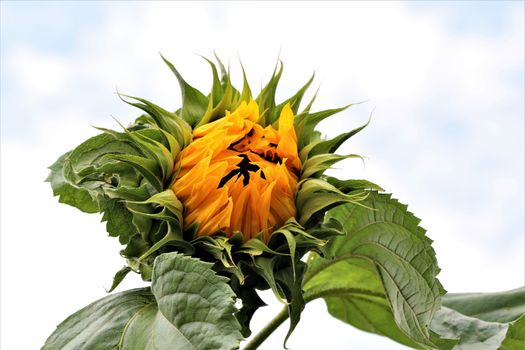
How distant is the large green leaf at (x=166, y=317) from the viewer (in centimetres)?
307

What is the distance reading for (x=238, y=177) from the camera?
334 cm

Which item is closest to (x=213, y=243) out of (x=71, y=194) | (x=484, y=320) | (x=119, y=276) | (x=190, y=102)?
(x=119, y=276)

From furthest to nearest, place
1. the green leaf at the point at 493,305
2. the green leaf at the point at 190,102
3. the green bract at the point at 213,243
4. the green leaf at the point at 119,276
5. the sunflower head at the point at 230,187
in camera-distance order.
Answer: the green leaf at the point at 493,305 < the green leaf at the point at 190,102 < the green leaf at the point at 119,276 < the sunflower head at the point at 230,187 < the green bract at the point at 213,243

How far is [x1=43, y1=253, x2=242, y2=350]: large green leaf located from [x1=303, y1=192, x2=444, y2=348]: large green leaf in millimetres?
597

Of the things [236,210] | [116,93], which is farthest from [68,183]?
[236,210]

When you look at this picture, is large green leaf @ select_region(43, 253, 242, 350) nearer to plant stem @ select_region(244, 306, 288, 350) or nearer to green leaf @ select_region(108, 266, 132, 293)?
green leaf @ select_region(108, 266, 132, 293)

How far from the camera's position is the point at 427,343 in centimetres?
356

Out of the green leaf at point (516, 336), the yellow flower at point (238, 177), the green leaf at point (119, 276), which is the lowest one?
the green leaf at point (516, 336)

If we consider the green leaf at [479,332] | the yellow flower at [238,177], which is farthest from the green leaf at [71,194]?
the green leaf at [479,332]

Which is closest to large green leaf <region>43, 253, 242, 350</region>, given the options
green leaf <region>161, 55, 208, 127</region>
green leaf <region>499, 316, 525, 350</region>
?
green leaf <region>161, 55, 208, 127</region>

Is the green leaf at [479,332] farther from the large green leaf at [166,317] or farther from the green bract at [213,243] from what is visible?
the large green leaf at [166,317]

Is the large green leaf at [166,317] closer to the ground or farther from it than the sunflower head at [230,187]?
closer to the ground

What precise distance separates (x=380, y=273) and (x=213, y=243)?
845 millimetres

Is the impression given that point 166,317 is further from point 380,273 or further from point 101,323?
point 380,273
